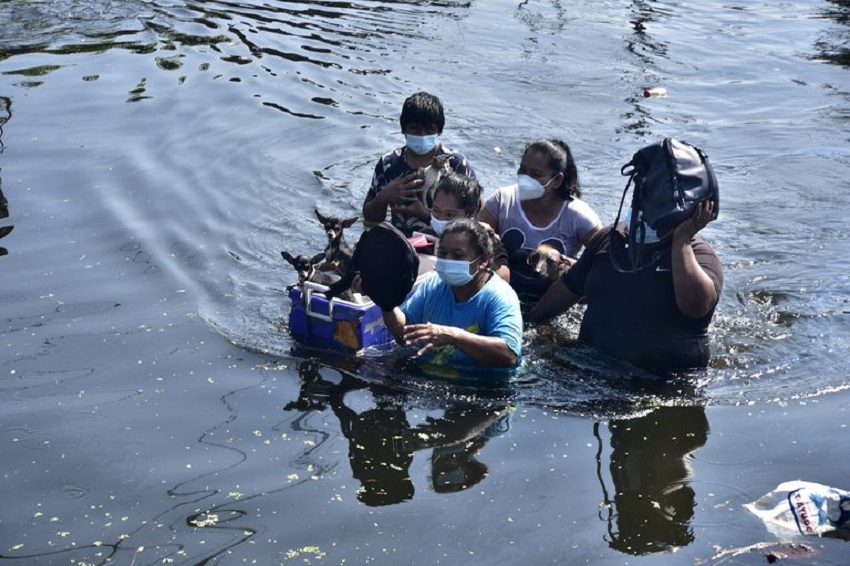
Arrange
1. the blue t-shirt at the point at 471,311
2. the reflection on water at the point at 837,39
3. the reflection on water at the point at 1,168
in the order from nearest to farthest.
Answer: the blue t-shirt at the point at 471,311, the reflection on water at the point at 1,168, the reflection on water at the point at 837,39

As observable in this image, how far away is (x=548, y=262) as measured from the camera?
7703 mm

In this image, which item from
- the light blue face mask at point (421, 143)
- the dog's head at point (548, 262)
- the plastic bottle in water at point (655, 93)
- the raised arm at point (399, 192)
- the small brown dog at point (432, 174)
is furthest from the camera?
the plastic bottle in water at point (655, 93)

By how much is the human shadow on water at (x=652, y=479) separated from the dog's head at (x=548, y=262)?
4.19 ft

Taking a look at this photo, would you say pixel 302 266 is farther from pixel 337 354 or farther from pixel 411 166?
pixel 411 166

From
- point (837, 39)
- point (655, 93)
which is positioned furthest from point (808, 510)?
point (837, 39)

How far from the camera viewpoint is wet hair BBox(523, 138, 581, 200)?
7875 millimetres

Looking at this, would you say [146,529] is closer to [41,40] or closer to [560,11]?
[41,40]

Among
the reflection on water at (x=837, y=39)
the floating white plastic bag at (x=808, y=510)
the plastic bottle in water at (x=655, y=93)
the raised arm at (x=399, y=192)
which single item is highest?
the raised arm at (x=399, y=192)

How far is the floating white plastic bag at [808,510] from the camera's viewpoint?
5.41 meters

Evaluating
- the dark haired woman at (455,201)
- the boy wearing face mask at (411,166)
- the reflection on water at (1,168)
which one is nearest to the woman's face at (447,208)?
the dark haired woman at (455,201)

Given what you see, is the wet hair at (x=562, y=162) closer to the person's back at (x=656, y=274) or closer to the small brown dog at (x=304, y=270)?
the person's back at (x=656, y=274)

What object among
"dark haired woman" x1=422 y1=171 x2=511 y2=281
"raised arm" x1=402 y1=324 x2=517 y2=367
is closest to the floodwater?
"raised arm" x1=402 y1=324 x2=517 y2=367

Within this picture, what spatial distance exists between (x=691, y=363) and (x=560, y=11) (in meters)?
12.4

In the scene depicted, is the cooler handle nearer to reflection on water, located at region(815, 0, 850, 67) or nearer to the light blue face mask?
the light blue face mask
